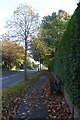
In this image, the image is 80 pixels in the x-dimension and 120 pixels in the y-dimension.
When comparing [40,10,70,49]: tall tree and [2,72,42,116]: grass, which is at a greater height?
[40,10,70,49]: tall tree

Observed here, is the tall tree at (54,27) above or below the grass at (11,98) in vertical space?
above

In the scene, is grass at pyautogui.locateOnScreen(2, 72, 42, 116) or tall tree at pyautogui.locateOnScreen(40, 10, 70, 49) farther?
tall tree at pyautogui.locateOnScreen(40, 10, 70, 49)

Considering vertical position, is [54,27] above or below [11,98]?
above

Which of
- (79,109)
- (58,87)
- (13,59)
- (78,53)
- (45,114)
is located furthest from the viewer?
(13,59)

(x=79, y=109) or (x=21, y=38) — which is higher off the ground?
(x=21, y=38)

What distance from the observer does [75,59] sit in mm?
7207

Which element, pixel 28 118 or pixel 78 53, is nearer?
pixel 78 53

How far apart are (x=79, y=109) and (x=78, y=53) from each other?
151 centimetres

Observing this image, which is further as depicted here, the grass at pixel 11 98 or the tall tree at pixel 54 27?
the tall tree at pixel 54 27

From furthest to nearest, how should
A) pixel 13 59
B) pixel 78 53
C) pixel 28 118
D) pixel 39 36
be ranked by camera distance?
1. pixel 13 59
2. pixel 39 36
3. pixel 28 118
4. pixel 78 53

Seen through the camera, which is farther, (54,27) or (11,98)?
(54,27)

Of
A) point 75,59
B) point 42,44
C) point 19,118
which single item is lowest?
point 19,118

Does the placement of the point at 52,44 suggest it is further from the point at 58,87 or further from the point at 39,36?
the point at 58,87

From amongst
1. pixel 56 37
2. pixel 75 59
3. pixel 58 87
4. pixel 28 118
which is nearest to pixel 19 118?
pixel 28 118
